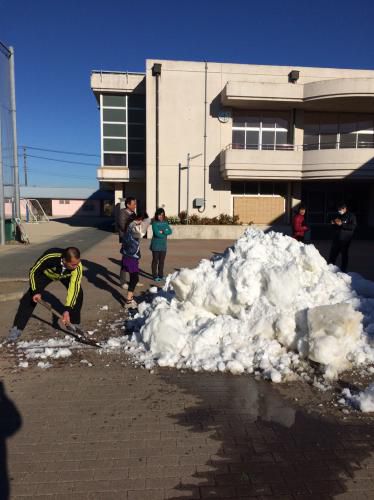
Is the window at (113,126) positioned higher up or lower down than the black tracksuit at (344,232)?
higher up

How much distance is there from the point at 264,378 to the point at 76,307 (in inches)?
103

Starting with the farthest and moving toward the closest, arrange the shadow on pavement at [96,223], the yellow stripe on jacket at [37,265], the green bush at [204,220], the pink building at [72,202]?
the pink building at [72,202], the shadow on pavement at [96,223], the green bush at [204,220], the yellow stripe on jacket at [37,265]

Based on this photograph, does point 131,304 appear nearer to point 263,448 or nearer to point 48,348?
point 48,348

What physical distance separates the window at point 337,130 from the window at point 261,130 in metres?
1.42

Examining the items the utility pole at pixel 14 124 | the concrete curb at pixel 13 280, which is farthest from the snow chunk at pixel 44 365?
the utility pole at pixel 14 124

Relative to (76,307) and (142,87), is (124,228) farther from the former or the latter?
(142,87)

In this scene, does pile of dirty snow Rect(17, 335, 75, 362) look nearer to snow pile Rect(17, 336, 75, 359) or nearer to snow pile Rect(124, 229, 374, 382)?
snow pile Rect(17, 336, 75, 359)

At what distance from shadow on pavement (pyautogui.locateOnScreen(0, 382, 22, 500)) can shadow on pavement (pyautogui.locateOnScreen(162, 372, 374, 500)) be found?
3.51 feet

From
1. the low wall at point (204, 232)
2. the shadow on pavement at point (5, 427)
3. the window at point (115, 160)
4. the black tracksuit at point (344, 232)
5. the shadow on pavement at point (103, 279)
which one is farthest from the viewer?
the window at point (115, 160)

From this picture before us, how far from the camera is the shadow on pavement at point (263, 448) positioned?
2.71 m

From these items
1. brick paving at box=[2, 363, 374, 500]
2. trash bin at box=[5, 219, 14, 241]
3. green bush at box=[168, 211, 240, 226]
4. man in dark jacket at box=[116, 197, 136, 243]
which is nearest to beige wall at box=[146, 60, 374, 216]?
green bush at box=[168, 211, 240, 226]

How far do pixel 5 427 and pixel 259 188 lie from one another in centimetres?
2228

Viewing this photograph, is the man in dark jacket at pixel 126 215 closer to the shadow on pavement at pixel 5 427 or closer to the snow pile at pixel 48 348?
the snow pile at pixel 48 348

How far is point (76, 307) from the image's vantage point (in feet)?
18.1
